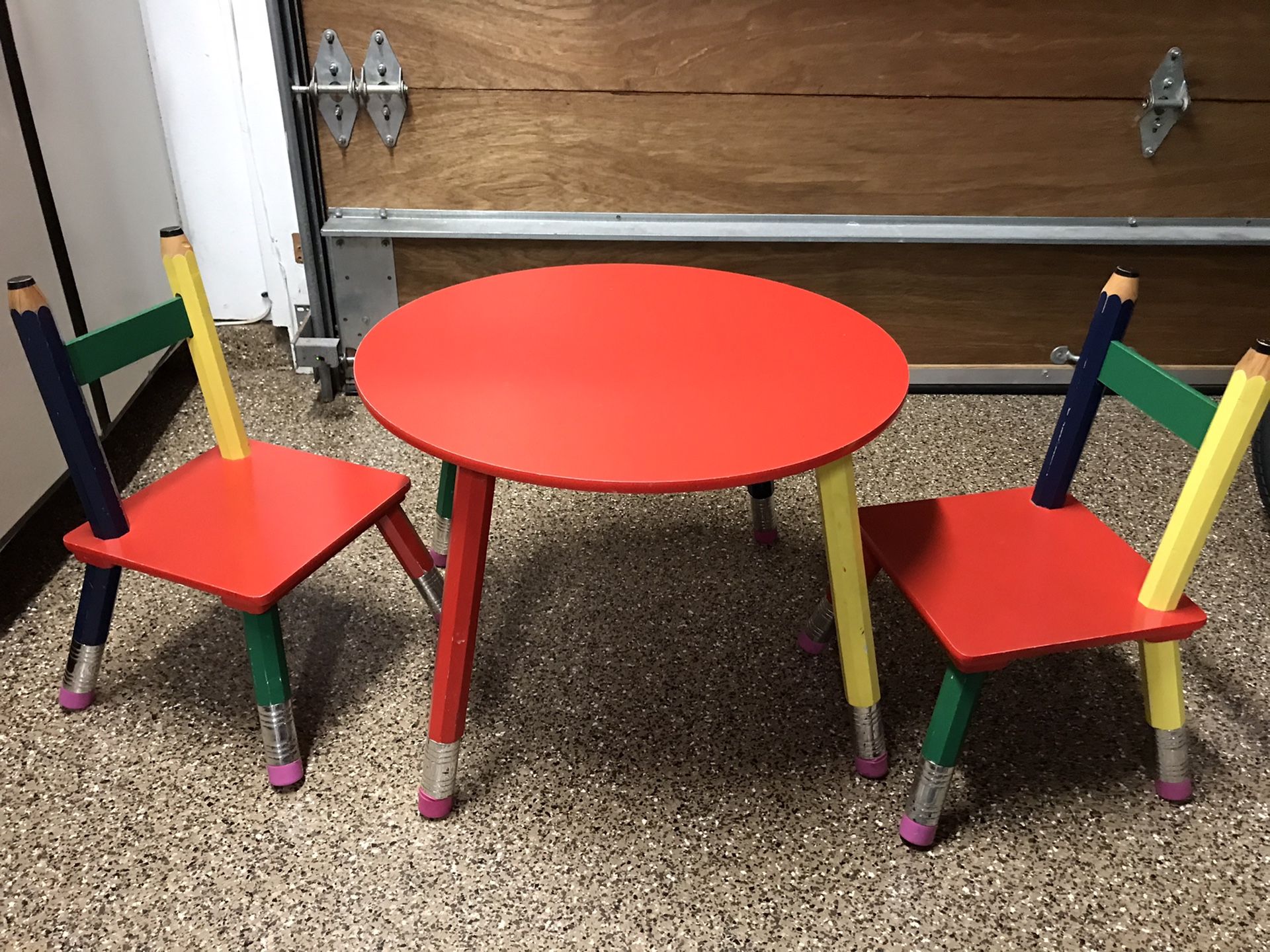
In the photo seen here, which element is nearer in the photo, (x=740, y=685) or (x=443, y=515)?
(x=740, y=685)

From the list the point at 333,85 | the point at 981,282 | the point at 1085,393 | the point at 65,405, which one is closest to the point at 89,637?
A: the point at 65,405

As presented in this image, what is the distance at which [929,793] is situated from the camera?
1188mm

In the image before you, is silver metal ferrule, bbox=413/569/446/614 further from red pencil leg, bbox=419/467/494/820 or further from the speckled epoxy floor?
red pencil leg, bbox=419/467/494/820

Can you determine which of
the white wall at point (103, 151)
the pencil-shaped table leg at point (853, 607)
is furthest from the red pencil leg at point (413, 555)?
the white wall at point (103, 151)

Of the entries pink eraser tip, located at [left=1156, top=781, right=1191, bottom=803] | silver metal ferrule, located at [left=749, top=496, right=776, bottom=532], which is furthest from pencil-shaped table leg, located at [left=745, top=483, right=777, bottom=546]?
pink eraser tip, located at [left=1156, top=781, right=1191, bottom=803]

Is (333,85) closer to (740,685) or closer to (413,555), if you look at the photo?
(413,555)

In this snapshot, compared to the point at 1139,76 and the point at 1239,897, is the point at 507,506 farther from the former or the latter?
the point at 1139,76

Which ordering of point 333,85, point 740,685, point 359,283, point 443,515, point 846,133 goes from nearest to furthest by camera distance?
point 740,685
point 443,515
point 333,85
point 846,133
point 359,283

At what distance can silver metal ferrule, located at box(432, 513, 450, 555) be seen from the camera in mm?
1698

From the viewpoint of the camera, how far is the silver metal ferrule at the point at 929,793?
1.18 metres

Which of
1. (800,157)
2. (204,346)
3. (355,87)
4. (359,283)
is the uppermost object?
(355,87)

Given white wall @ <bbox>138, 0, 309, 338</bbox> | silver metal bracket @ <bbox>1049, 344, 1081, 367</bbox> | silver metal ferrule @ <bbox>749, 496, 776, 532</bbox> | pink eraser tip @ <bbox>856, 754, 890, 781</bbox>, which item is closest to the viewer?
pink eraser tip @ <bbox>856, 754, 890, 781</bbox>

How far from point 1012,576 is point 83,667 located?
4.50 ft

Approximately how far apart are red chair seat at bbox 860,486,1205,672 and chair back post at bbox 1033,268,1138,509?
46 mm
